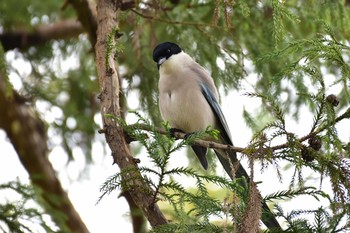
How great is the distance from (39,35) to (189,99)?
187cm

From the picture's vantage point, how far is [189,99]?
4.49m

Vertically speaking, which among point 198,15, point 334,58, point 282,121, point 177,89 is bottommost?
point 282,121

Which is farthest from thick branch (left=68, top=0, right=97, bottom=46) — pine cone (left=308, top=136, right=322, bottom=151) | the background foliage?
pine cone (left=308, top=136, right=322, bottom=151)

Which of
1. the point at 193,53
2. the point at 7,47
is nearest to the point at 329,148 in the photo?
the point at 193,53

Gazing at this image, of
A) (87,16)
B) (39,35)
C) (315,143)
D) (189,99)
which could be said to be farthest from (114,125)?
(39,35)

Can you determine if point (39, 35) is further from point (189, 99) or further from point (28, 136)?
point (189, 99)

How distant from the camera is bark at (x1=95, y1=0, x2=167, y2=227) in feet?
10.4

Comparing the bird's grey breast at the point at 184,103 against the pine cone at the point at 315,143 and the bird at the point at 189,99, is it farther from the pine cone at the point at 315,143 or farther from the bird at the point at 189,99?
the pine cone at the point at 315,143

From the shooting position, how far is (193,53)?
5.12 m

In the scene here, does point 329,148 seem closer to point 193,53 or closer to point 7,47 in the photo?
point 193,53

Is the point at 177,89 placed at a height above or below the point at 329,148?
above

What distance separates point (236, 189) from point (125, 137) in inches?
31.5

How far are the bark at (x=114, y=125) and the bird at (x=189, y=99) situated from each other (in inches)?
30.8

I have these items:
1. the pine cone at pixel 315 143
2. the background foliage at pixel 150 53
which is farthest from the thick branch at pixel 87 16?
the pine cone at pixel 315 143
